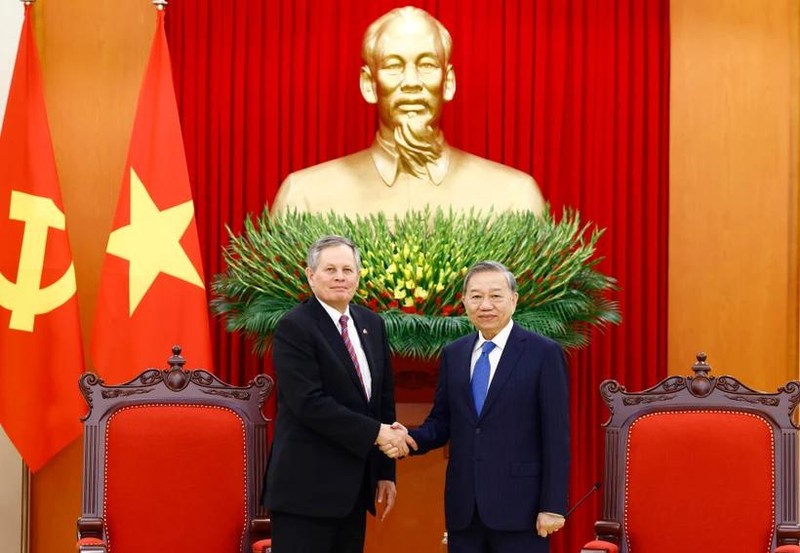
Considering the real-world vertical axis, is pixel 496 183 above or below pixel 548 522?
above

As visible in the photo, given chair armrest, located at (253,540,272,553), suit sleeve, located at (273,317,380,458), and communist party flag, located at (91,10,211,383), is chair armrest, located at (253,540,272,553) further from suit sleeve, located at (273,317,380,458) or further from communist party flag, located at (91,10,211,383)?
communist party flag, located at (91,10,211,383)

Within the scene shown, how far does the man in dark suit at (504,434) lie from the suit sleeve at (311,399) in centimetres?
11

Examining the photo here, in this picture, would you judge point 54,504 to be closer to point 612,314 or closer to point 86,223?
Answer: point 86,223

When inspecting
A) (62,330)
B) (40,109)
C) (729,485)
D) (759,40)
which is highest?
(759,40)

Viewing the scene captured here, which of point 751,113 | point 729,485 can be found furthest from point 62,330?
point 751,113

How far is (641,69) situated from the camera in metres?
5.54

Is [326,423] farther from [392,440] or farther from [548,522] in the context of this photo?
[548,522]

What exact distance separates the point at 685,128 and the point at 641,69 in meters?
0.36

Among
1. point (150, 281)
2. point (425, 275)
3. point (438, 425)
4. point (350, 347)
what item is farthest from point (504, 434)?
point (150, 281)

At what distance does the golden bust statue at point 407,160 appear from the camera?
Answer: 5.03 meters

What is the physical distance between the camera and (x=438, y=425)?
3.63 m

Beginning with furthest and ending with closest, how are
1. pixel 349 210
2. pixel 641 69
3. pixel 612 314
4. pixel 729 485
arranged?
pixel 641 69 → pixel 349 210 → pixel 612 314 → pixel 729 485

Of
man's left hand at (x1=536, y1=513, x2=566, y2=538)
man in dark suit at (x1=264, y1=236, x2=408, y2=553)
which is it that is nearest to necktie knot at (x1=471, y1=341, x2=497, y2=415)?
man in dark suit at (x1=264, y1=236, x2=408, y2=553)

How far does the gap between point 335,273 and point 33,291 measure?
1.81m
